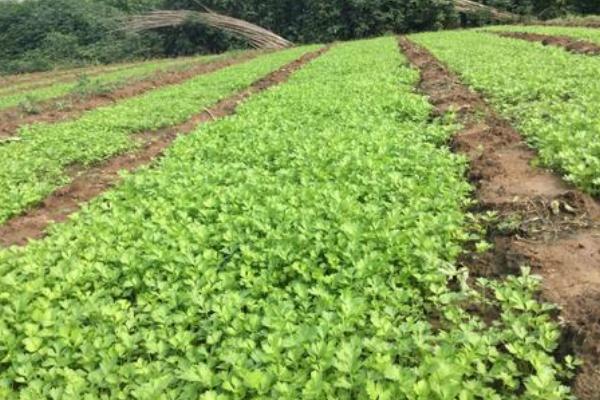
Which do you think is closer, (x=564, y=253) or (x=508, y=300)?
(x=508, y=300)

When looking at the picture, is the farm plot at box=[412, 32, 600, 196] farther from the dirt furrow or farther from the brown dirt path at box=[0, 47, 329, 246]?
the dirt furrow

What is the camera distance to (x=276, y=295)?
4438 mm

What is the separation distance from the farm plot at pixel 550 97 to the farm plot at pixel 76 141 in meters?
7.54

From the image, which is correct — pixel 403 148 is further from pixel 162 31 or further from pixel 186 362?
pixel 162 31

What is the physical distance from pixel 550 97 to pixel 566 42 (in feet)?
36.0

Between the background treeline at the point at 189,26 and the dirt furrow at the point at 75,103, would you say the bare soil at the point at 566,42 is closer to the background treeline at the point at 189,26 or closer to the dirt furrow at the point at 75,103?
the dirt furrow at the point at 75,103

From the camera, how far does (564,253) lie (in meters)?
4.71

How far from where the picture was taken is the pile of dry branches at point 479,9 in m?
43.0

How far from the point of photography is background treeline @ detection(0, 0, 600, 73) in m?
44.4

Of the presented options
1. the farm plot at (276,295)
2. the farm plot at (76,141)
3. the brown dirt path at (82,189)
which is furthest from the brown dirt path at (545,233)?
the farm plot at (76,141)

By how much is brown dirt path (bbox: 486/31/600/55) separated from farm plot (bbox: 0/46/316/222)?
37.6ft

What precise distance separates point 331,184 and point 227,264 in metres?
2.16

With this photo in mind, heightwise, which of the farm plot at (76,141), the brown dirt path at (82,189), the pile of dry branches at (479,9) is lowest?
the brown dirt path at (82,189)

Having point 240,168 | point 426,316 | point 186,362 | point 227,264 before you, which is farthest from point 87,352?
point 240,168
